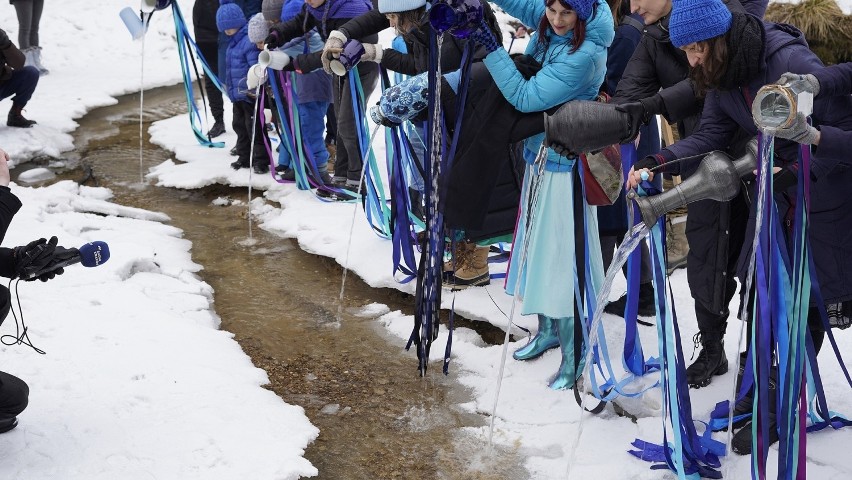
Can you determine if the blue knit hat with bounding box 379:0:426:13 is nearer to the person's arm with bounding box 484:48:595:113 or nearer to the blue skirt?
the person's arm with bounding box 484:48:595:113

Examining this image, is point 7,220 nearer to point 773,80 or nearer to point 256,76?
point 773,80

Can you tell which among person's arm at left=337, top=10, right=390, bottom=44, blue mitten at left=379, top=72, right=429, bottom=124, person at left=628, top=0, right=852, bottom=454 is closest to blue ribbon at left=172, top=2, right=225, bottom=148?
Result: person's arm at left=337, top=10, right=390, bottom=44

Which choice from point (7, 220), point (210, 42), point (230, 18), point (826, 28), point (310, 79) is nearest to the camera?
point (7, 220)

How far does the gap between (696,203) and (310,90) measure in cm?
370

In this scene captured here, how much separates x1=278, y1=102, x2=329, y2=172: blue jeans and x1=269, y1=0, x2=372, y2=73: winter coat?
1.56 ft

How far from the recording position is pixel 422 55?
434cm

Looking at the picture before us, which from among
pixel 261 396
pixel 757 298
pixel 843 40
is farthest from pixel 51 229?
pixel 843 40

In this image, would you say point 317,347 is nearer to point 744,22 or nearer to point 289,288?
point 289,288

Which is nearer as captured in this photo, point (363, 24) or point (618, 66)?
point (618, 66)

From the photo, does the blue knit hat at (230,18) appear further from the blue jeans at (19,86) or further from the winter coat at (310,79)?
the blue jeans at (19,86)

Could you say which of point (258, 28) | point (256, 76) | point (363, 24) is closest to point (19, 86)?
point (258, 28)

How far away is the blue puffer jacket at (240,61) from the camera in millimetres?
6656

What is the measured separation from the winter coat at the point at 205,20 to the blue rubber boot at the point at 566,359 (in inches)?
228

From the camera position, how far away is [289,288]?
4.84 meters
